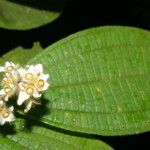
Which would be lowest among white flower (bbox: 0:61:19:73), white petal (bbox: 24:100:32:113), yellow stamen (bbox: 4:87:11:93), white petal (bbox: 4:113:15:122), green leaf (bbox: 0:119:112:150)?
green leaf (bbox: 0:119:112:150)

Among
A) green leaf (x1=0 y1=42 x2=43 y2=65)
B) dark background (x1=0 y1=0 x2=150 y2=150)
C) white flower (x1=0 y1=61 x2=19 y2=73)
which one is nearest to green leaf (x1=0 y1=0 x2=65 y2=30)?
green leaf (x1=0 y1=42 x2=43 y2=65)

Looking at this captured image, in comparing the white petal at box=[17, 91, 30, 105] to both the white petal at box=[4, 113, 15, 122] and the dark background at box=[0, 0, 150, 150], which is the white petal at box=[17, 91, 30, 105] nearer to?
the white petal at box=[4, 113, 15, 122]

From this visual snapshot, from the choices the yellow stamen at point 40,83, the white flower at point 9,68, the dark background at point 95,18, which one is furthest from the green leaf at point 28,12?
the yellow stamen at point 40,83

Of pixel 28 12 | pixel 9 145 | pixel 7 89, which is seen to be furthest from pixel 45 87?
pixel 28 12

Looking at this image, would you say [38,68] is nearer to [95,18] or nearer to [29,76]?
[29,76]

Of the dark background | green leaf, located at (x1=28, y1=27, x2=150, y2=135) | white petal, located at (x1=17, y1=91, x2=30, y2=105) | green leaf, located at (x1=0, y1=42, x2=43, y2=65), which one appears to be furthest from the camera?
the dark background

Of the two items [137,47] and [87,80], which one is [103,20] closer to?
[137,47]

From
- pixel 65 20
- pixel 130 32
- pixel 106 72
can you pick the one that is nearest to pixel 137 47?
pixel 130 32

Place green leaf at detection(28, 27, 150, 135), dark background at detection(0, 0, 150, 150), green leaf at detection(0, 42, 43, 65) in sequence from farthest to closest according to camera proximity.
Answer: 1. dark background at detection(0, 0, 150, 150)
2. green leaf at detection(0, 42, 43, 65)
3. green leaf at detection(28, 27, 150, 135)

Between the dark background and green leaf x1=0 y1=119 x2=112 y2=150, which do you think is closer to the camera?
green leaf x1=0 y1=119 x2=112 y2=150

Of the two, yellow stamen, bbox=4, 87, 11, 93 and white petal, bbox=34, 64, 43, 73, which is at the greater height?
white petal, bbox=34, 64, 43, 73
